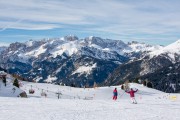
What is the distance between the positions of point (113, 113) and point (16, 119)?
38.2 ft

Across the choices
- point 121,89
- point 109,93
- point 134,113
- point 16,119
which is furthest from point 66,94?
point 16,119

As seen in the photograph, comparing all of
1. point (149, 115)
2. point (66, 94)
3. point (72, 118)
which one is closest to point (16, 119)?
point (72, 118)

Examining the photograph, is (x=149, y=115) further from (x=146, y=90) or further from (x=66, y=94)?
(x=146, y=90)

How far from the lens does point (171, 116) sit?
38.1 metres

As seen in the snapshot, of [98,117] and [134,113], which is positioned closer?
[98,117]

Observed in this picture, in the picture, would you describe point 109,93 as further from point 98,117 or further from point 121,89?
point 98,117

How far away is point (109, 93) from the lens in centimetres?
11069

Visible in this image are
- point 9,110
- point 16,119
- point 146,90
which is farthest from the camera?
point 146,90

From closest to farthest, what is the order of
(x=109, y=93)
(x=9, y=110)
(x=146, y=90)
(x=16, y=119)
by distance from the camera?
(x=16, y=119) → (x=9, y=110) → (x=109, y=93) → (x=146, y=90)

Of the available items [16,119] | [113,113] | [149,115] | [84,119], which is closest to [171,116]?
[149,115]

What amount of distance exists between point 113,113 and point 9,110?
36.1 ft

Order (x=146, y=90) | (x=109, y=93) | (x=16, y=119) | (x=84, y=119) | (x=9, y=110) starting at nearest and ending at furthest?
(x=16, y=119) → (x=84, y=119) → (x=9, y=110) → (x=109, y=93) → (x=146, y=90)

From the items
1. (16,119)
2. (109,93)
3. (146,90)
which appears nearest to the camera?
(16,119)

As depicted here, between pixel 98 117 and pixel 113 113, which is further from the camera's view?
pixel 113 113
